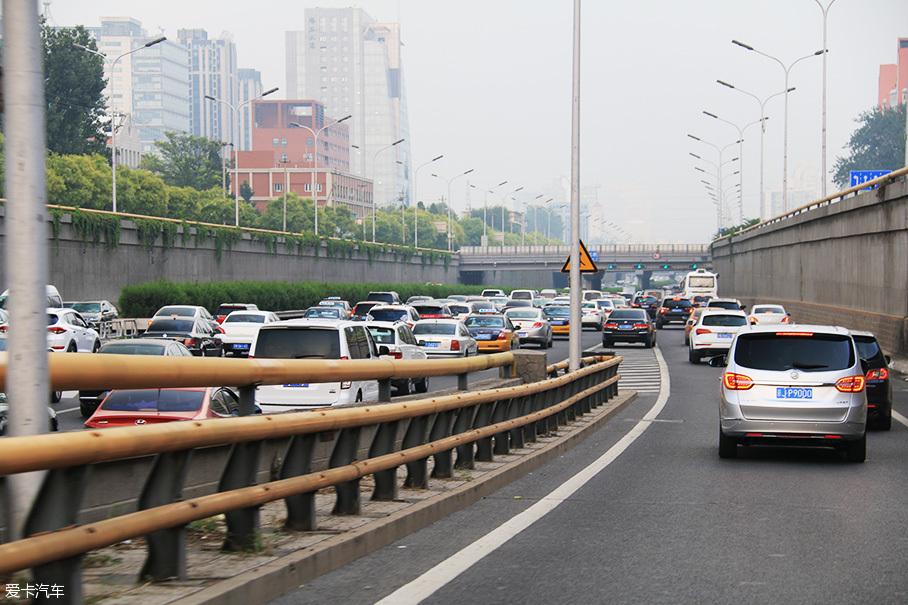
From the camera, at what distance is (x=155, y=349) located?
19.6 meters

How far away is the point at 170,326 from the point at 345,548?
1184 inches

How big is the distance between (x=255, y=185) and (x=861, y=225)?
162m

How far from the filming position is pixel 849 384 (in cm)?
1274

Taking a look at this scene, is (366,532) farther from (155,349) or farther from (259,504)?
(155,349)

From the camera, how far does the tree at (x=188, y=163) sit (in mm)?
→ 157500

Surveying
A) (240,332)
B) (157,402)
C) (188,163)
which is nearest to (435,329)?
(240,332)

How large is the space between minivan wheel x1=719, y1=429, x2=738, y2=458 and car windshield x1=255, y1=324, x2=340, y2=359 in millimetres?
5614

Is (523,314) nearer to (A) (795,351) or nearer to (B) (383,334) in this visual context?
(B) (383,334)

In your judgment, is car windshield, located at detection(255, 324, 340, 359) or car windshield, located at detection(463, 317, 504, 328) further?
car windshield, located at detection(463, 317, 504, 328)

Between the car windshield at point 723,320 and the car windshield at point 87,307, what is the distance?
26.2 metres

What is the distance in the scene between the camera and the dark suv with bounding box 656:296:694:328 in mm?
64250

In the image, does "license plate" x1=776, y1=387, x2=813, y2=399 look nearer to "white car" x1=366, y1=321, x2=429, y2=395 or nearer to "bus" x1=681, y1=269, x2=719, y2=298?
"white car" x1=366, y1=321, x2=429, y2=395

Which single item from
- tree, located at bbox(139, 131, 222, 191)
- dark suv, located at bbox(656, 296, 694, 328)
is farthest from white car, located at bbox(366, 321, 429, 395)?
tree, located at bbox(139, 131, 222, 191)

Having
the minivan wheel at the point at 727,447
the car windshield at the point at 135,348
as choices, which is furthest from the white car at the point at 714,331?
the minivan wheel at the point at 727,447
